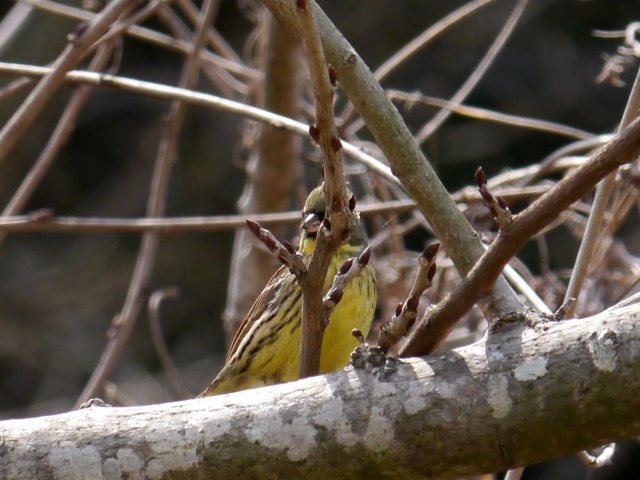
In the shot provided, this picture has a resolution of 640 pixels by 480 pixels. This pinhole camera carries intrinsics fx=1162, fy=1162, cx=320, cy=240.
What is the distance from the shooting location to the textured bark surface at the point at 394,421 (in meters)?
1.81

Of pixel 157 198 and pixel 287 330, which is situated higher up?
pixel 157 198

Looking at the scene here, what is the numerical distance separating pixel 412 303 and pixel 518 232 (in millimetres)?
208

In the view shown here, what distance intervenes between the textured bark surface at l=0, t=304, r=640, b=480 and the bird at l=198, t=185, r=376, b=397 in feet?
4.32

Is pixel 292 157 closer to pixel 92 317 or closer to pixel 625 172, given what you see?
pixel 625 172

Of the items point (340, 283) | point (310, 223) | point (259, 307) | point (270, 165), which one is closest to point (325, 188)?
point (340, 283)

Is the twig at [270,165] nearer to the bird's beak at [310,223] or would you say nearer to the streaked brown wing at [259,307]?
the streaked brown wing at [259,307]

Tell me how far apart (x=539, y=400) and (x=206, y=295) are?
6392 millimetres

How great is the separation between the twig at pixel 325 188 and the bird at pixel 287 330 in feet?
4.07

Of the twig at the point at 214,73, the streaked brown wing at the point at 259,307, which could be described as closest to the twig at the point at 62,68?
the streaked brown wing at the point at 259,307

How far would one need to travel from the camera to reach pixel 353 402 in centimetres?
192

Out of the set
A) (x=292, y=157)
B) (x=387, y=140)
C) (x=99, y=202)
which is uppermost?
(x=99, y=202)

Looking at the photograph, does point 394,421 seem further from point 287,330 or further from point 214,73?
point 214,73

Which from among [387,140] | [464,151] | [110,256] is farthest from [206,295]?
[387,140]

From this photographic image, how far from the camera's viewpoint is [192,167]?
8344mm
